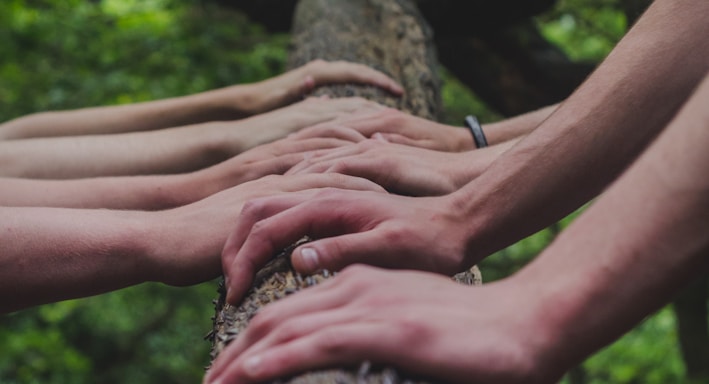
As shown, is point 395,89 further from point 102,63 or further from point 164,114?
point 102,63

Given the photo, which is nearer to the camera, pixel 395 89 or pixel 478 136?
pixel 478 136

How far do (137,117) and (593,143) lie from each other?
237 cm

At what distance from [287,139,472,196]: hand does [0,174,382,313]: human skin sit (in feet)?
0.47

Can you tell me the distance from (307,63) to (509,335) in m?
2.36

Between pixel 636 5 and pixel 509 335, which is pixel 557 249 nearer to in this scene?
pixel 509 335

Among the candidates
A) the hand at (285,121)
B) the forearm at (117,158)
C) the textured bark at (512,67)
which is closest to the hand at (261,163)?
the hand at (285,121)

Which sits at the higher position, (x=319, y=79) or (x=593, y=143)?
(x=319, y=79)

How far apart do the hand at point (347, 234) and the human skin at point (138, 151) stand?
1245 mm

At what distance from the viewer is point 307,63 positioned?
10.5ft

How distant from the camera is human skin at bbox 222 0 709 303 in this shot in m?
1.47

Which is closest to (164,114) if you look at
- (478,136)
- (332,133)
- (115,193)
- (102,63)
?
(115,193)

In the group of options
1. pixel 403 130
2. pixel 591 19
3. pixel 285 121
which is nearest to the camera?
pixel 403 130

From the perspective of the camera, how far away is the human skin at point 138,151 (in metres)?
2.81

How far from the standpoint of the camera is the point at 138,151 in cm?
291
